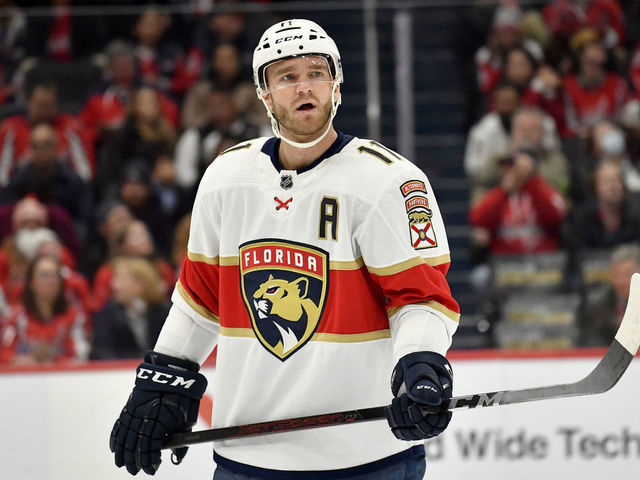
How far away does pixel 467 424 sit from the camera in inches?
136

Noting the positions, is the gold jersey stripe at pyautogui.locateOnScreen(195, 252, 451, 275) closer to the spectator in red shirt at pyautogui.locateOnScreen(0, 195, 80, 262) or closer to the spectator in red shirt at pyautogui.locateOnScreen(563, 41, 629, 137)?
the spectator in red shirt at pyautogui.locateOnScreen(0, 195, 80, 262)

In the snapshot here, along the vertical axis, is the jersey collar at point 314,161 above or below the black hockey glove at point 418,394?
above

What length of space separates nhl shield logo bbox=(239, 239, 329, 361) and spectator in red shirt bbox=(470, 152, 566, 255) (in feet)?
9.59

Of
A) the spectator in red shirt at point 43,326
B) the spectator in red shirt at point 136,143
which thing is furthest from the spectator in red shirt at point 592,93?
the spectator in red shirt at point 43,326

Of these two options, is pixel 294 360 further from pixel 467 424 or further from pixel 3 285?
pixel 3 285

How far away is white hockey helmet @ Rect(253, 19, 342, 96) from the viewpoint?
6.97 feet

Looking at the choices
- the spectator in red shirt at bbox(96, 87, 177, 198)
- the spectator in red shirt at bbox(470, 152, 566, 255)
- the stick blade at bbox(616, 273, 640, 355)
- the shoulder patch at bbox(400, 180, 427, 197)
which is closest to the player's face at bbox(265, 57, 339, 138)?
the shoulder patch at bbox(400, 180, 427, 197)

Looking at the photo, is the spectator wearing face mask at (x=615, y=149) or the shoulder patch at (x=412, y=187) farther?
the spectator wearing face mask at (x=615, y=149)

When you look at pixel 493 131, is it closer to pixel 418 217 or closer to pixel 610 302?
pixel 610 302

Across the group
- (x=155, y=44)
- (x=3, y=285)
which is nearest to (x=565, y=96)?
(x=155, y=44)

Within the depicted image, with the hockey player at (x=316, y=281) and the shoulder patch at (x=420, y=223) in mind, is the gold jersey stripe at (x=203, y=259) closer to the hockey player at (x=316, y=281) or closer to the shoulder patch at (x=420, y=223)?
the hockey player at (x=316, y=281)

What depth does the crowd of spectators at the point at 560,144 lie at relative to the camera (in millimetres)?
4828

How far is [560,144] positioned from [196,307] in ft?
10.4

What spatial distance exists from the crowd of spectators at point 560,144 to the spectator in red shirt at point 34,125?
2.04m
